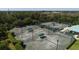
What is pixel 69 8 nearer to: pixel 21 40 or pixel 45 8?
pixel 45 8

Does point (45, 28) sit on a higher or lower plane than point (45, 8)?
lower

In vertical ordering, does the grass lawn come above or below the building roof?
below

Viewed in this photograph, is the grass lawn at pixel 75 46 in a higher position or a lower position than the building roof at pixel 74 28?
lower

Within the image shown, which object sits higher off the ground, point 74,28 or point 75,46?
point 74,28
